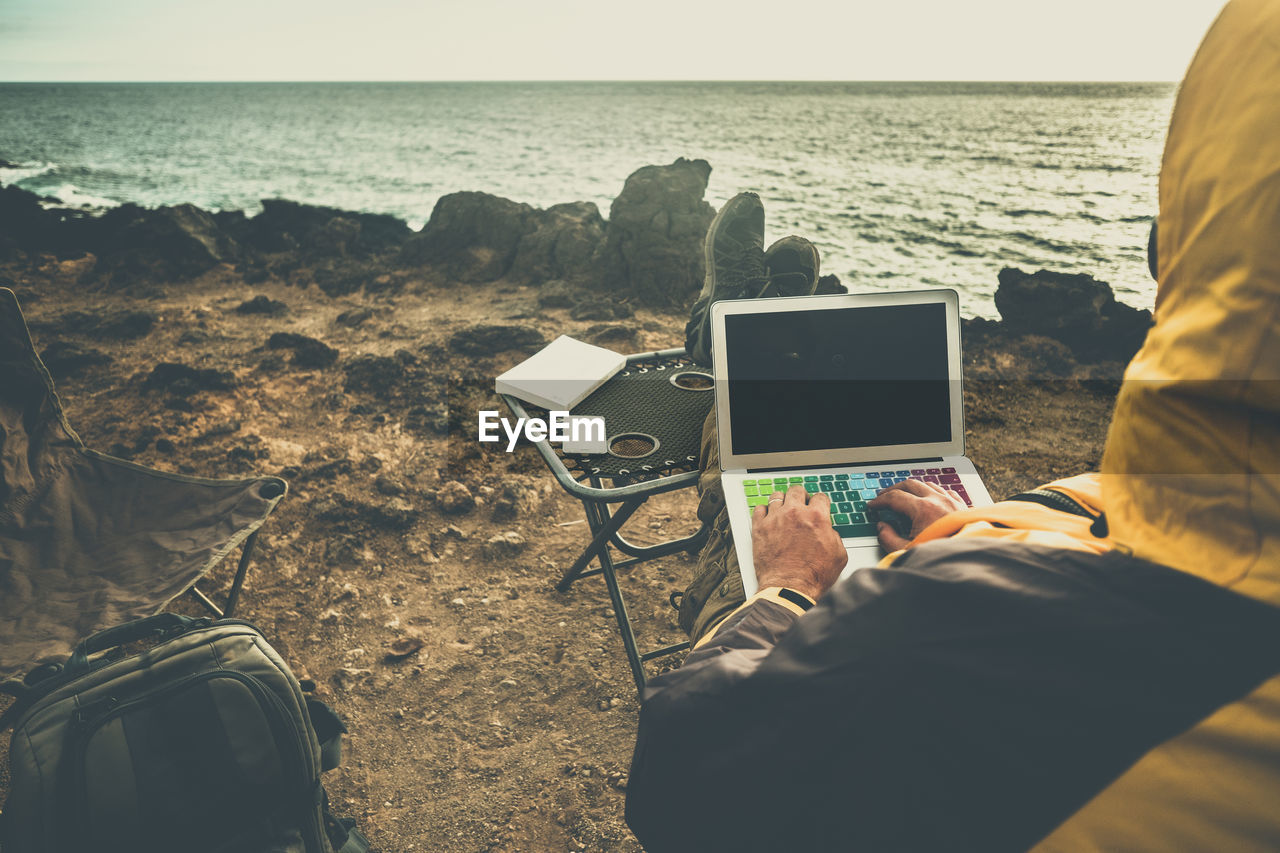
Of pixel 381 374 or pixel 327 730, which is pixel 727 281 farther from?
pixel 381 374

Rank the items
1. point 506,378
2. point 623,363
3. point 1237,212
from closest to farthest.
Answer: point 1237,212, point 506,378, point 623,363

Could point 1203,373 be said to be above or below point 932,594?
above

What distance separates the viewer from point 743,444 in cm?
167

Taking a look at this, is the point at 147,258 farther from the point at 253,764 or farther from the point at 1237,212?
the point at 1237,212

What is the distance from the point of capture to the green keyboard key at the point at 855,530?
1.42 meters

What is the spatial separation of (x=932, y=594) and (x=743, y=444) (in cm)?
103

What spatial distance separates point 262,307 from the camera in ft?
20.6

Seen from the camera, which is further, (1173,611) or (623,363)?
(623,363)

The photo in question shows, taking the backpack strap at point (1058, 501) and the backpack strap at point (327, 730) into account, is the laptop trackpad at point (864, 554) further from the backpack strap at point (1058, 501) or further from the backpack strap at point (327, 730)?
the backpack strap at point (327, 730)

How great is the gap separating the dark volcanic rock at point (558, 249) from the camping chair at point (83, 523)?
15.8ft

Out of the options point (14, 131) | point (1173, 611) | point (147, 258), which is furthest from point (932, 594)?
point (14, 131)

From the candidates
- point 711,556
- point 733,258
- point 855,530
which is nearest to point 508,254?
point 733,258

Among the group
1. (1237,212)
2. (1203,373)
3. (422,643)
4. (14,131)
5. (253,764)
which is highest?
(14,131)

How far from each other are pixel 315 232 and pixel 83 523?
250 inches
